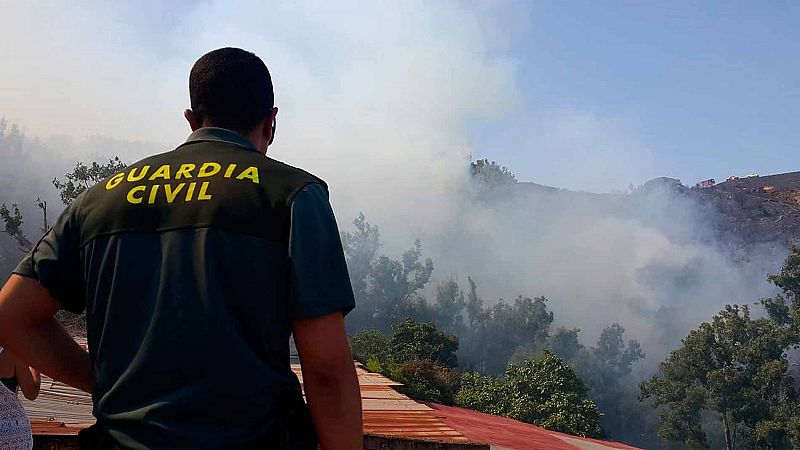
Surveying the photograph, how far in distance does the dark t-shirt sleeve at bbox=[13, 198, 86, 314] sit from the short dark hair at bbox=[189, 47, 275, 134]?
0.27 m

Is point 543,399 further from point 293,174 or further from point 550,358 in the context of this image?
point 293,174

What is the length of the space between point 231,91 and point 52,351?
54 cm

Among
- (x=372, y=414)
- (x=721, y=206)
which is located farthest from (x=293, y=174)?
(x=721, y=206)

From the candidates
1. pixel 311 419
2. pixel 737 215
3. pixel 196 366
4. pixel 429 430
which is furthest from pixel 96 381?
pixel 737 215

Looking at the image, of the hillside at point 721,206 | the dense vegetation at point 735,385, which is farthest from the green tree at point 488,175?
the dense vegetation at point 735,385

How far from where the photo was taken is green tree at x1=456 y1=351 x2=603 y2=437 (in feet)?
54.2

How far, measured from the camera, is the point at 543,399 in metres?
17.2

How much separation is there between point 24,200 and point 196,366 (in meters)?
32.3

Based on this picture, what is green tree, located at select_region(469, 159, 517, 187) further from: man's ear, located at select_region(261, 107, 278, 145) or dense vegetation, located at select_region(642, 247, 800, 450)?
man's ear, located at select_region(261, 107, 278, 145)

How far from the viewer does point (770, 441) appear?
2022 centimetres

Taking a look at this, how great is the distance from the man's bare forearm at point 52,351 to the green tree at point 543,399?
16100 mm

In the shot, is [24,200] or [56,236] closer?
[56,236]

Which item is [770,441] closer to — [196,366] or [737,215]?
[196,366]

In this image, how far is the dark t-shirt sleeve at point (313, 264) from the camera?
1.07 m
